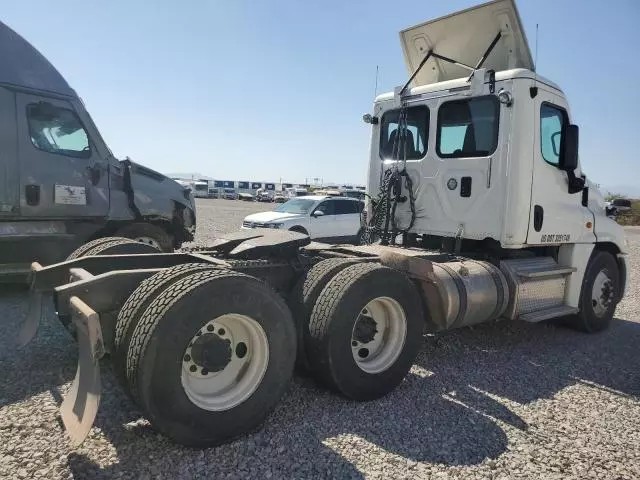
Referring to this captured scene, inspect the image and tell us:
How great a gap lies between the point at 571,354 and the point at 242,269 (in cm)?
388

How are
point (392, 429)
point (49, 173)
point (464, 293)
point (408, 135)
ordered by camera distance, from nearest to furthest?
point (392, 429) < point (464, 293) < point (408, 135) < point (49, 173)

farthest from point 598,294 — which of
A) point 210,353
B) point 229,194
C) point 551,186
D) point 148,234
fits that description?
point 229,194

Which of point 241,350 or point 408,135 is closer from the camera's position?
point 241,350

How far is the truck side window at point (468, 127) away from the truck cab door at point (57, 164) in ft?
15.6

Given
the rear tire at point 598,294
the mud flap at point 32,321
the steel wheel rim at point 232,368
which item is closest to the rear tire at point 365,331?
the steel wheel rim at point 232,368

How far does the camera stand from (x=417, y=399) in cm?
409

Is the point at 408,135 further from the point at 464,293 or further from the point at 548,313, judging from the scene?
the point at 548,313

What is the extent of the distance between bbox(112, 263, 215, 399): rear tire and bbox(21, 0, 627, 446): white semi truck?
13 millimetres

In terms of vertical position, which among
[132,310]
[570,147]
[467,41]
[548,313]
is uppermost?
[467,41]

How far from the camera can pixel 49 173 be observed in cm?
682

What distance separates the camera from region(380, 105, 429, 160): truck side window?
614 cm

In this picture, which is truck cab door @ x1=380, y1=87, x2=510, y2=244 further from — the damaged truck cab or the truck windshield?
the truck windshield

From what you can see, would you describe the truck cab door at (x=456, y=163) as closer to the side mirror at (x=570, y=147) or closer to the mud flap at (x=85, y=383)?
the side mirror at (x=570, y=147)

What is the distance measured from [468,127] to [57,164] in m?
5.35
